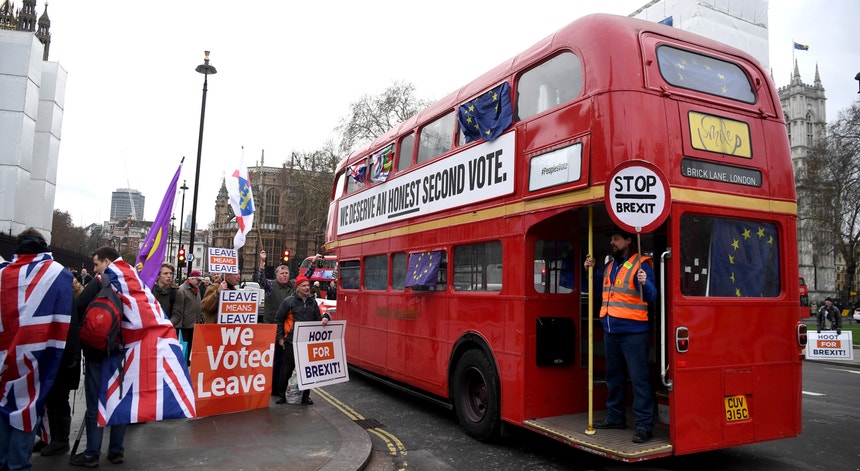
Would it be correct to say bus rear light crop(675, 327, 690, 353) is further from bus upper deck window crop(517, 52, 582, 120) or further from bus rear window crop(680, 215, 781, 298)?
bus upper deck window crop(517, 52, 582, 120)

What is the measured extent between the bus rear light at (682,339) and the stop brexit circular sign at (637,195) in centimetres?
98

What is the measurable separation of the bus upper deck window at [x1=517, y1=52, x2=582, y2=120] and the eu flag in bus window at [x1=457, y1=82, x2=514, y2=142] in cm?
17

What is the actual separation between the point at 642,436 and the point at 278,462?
3428 mm

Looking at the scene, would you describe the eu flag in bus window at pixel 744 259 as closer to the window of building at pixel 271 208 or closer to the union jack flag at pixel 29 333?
the union jack flag at pixel 29 333

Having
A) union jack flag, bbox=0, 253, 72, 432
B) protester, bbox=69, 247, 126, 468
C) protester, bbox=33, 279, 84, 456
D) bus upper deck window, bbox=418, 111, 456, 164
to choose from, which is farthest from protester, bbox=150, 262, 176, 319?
bus upper deck window, bbox=418, 111, 456, 164

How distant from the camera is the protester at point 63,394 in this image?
4.98m

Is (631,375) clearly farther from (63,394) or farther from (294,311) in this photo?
(63,394)

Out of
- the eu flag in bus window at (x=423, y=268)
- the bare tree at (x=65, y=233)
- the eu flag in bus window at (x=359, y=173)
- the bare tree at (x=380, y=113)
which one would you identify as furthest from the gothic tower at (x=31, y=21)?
the eu flag in bus window at (x=423, y=268)

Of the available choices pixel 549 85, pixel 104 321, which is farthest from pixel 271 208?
pixel 104 321

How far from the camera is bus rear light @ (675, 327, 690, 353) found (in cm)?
510

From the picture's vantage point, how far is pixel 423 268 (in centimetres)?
823

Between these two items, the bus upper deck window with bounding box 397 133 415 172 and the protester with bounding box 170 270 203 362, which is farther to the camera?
the bus upper deck window with bounding box 397 133 415 172

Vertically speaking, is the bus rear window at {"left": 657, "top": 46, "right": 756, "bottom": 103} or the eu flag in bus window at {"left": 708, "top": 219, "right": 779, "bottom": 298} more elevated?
the bus rear window at {"left": 657, "top": 46, "right": 756, "bottom": 103}

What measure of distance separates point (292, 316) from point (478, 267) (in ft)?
10.2
